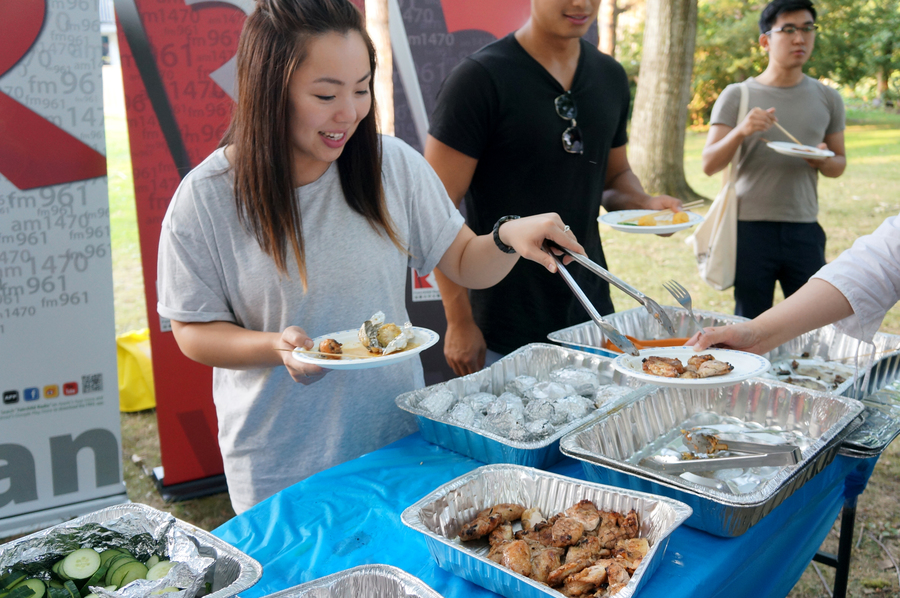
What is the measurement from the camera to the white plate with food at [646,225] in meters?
2.36

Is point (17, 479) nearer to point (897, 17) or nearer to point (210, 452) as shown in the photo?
point (210, 452)

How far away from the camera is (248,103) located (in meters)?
1.64

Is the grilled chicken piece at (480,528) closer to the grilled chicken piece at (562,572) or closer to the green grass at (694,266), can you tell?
the grilled chicken piece at (562,572)

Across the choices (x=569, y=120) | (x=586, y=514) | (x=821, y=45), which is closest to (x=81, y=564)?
(x=586, y=514)

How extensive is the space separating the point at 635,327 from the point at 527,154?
34.8 inches

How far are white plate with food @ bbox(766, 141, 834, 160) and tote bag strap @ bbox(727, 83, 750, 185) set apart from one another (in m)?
0.26

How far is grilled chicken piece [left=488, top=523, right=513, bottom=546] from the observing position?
4.36ft

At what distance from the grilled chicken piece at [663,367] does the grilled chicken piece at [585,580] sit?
529 millimetres

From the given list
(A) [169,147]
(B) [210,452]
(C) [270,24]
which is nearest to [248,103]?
(C) [270,24]

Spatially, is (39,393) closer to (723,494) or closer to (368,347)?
(368,347)

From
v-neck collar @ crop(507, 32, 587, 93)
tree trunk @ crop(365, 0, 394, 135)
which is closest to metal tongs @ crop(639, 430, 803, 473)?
v-neck collar @ crop(507, 32, 587, 93)

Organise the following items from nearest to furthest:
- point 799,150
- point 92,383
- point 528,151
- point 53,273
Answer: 1. point 528,151
2. point 53,273
3. point 92,383
4. point 799,150

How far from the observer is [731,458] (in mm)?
1600

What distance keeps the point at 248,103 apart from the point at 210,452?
2452mm
